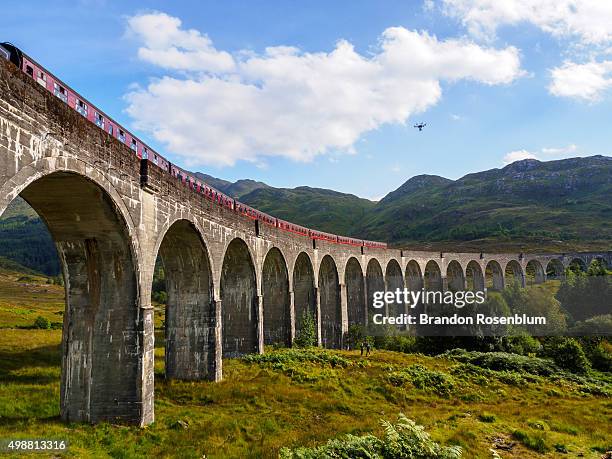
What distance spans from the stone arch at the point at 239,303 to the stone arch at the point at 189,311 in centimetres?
557

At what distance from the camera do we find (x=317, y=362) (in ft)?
102

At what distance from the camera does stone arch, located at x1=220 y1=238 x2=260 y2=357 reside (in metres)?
29.5

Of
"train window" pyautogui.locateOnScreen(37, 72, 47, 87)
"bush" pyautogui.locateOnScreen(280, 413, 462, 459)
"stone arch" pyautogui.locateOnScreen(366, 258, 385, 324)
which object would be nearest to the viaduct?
"train window" pyautogui.locateOnScreen(37, 72, 47, 87)

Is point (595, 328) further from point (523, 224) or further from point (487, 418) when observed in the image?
point (523, 224)

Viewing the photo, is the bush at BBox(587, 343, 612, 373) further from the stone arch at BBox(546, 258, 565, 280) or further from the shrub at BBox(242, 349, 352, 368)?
the stone arch at BBox(546, 258, 565, 280)

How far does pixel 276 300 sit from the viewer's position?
35.2 metres

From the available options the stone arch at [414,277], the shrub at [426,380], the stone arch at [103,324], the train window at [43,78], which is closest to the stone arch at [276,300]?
the shrub at [426,380]

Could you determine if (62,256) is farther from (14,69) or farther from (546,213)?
(546,213)

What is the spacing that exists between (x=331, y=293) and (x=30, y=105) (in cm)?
3694

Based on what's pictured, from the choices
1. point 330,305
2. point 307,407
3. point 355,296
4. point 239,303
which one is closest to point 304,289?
point 330,305

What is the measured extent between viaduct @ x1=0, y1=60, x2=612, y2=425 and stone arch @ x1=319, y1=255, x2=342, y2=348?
12813 mm

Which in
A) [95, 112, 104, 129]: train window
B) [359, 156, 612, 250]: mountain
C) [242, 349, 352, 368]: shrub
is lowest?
[242, 349, 352, 368]: shrub

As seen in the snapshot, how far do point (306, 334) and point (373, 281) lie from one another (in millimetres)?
22081

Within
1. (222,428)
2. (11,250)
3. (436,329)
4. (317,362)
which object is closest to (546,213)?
(436,329)
